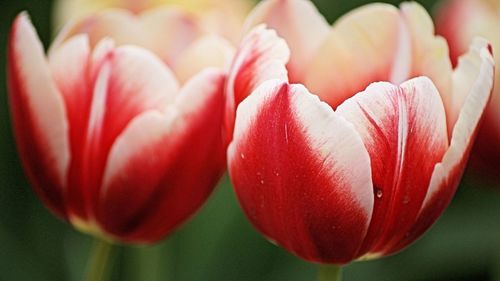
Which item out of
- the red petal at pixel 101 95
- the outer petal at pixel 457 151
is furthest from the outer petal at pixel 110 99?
the outer petal at pixel 457 151

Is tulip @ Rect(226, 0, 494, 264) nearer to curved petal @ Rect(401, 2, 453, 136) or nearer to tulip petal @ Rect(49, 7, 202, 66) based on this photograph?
curved petal @ Rect(401, 2, 453, 136)

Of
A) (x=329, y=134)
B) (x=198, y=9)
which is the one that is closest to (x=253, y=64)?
(x=329, y=134)

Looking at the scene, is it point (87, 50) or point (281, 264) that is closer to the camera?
point (87, 50)

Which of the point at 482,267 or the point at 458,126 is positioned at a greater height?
the point at 458,126

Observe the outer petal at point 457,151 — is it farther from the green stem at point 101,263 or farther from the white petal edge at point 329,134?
the green stem at point 101,263

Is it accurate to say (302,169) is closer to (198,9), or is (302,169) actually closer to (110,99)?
(110,99)

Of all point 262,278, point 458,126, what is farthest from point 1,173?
point 458,126

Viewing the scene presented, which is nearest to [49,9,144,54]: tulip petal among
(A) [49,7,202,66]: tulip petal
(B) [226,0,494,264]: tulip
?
(A) [49,7,202,66]: tulip petal

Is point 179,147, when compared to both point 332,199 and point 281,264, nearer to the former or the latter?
point 332,199
